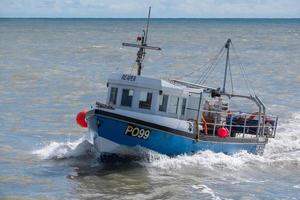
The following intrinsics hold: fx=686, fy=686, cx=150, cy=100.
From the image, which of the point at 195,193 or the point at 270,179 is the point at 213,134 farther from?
the point at 195,193

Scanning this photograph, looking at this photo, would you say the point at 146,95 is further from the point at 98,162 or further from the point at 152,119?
the point at 98,162

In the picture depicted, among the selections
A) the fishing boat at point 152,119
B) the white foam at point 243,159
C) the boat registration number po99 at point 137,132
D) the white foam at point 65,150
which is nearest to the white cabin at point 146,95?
the fishing boat at point 152,119

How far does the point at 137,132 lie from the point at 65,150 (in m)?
4.05

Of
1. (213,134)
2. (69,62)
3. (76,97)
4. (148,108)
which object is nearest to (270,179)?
(213,134)

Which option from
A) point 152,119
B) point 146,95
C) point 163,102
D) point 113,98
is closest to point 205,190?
point 152,119

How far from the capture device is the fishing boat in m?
24.5

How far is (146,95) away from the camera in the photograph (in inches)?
994

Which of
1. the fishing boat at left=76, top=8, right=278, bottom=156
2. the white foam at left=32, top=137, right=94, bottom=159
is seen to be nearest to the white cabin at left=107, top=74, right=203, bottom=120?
the fishing boat at left=76, top=8, right=278, bottom=156

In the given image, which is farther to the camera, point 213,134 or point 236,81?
point 236,81

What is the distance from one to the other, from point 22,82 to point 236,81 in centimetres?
1601

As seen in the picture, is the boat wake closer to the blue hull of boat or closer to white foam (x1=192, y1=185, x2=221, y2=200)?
the blue hull of boat

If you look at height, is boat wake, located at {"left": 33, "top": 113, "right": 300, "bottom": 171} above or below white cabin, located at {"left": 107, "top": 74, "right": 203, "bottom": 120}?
below

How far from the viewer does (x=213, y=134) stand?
26859 mm

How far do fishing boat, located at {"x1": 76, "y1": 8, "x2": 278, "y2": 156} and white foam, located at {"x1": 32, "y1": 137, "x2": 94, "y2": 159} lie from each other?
3.37 feet
